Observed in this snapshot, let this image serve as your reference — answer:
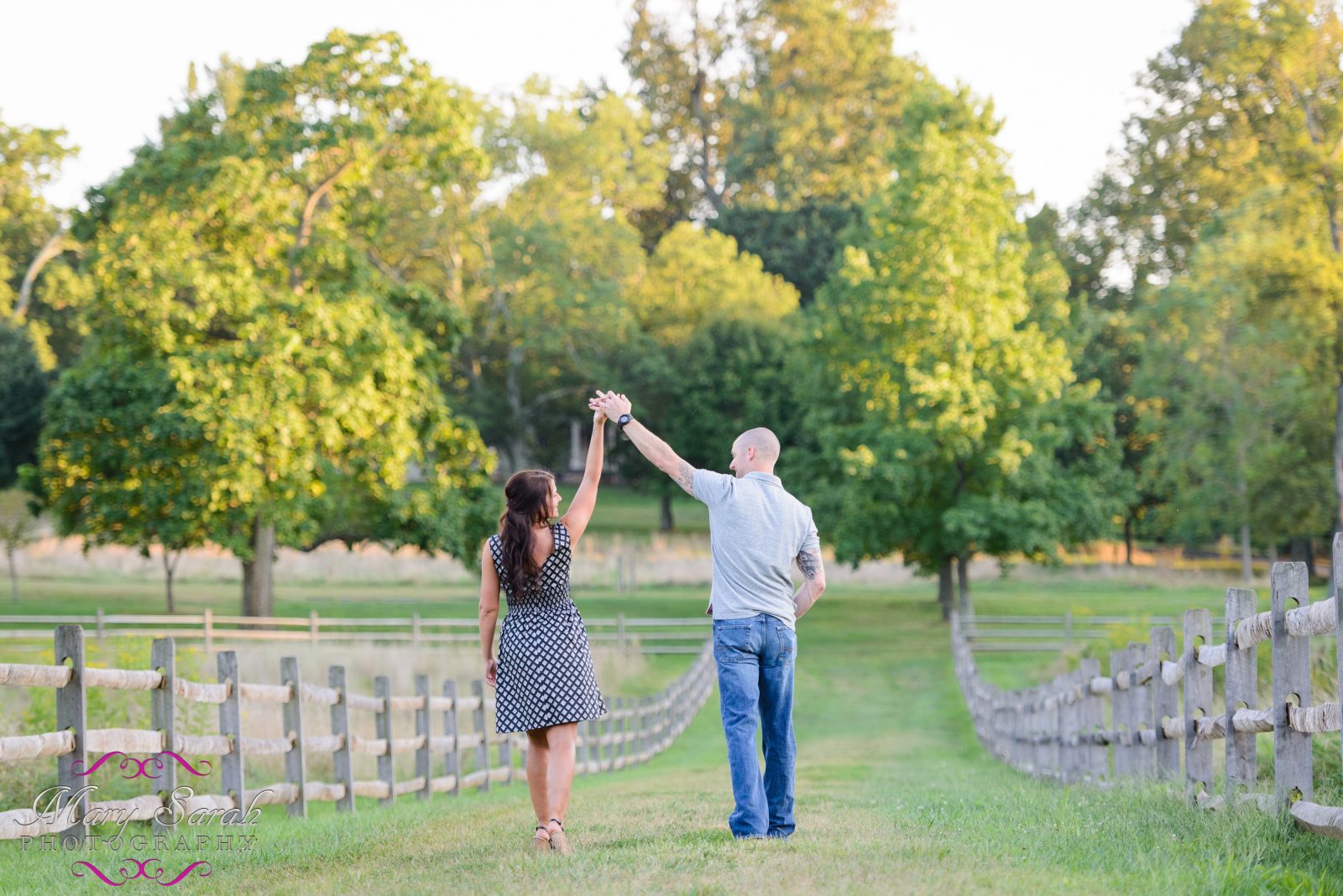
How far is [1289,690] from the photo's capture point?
714 centimetres

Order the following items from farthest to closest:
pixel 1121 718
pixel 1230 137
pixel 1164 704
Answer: pixel 1230 137, pixel 1121 718, pixel 1164 704

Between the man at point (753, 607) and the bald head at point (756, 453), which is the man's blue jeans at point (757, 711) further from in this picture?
the bald head at point (756, 453)

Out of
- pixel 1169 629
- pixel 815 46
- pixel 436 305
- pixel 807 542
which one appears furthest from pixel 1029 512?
pixel 815 46

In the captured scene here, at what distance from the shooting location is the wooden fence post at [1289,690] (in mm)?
7090

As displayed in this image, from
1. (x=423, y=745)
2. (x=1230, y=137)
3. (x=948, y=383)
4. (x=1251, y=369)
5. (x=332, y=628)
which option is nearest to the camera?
(x=423, y=745)

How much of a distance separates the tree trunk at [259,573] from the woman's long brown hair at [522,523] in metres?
25.0

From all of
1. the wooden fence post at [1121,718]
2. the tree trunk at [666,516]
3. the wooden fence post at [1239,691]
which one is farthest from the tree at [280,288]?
the tree trunk at [666,516]

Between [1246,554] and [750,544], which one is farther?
[1246,554]

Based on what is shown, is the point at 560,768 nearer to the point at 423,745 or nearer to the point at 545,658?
the point at 545,658

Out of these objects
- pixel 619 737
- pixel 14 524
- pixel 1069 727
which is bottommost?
pixel 619 737

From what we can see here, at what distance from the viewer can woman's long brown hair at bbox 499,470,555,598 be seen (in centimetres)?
760

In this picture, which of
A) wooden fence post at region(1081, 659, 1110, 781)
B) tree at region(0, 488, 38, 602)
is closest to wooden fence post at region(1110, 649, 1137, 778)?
wooden fence post at region(1081, 659, 1110, 781)

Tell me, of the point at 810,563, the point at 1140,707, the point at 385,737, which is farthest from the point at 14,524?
the point at 810,563

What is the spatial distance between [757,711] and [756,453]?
1367mm
